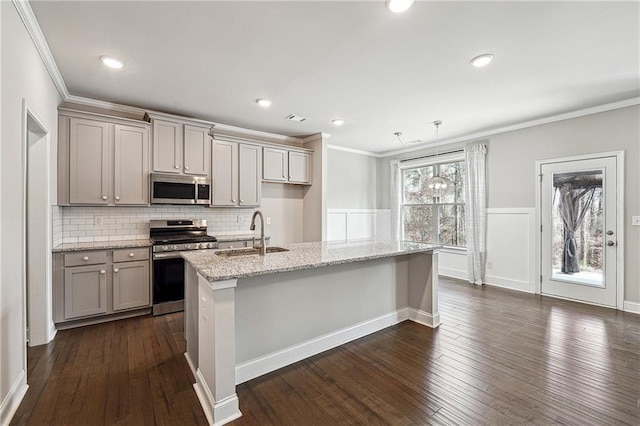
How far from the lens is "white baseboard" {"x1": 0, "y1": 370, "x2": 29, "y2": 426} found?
175 cm

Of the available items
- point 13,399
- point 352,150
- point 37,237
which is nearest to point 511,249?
point 352,150

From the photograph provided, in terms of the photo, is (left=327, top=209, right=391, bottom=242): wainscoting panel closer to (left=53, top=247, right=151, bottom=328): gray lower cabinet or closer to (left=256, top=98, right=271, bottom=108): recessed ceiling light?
(left=256, top=98, right=271, bottom=108): recessed ceiling light

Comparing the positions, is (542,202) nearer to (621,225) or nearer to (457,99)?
(621,225)

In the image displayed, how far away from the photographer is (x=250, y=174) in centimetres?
475

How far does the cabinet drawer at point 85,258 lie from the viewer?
3.14m

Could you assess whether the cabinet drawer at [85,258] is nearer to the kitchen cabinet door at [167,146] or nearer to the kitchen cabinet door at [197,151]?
the kitchen cabinet door at [167,146]

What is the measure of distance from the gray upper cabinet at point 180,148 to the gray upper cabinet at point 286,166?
100cm

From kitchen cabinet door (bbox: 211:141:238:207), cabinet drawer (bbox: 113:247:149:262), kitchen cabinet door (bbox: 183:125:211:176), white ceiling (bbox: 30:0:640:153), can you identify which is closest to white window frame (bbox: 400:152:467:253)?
white ceiling (bbox: 30:0:640:153)

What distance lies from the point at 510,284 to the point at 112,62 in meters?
6.14

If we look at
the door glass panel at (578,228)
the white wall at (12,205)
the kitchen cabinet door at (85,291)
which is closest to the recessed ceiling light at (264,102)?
the white wall at (12,205)

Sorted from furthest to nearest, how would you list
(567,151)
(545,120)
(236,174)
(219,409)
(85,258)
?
(236,174) < (545,120) < (567,151) < (85,258) < (219,409)

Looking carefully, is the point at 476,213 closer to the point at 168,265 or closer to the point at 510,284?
the point at 510,284

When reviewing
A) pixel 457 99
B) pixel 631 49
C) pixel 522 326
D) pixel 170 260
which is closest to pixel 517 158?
A: pixel 457 99

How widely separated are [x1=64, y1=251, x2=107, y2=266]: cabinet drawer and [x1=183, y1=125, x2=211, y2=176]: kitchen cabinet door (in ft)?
4.74
